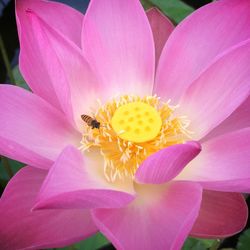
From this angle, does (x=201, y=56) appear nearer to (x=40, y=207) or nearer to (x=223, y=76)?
(x=223, y=76)

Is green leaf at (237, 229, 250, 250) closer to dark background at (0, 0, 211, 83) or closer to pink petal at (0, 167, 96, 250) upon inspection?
pink petal at (0, 167, 96, 250)

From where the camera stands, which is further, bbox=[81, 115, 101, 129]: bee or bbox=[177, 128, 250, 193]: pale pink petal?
bbox=[81, 115, 101, 129]: bee

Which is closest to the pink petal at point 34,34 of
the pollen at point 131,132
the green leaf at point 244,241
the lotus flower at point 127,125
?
the lotus flower at point 127,125

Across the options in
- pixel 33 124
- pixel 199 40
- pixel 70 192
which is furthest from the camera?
pixel 199 40

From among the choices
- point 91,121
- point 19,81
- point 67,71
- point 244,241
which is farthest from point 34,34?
point 244,241

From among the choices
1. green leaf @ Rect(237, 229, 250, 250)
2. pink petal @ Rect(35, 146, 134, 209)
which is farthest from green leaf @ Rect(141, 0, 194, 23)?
pink petal @ Rect(35, 146, 134, 209)

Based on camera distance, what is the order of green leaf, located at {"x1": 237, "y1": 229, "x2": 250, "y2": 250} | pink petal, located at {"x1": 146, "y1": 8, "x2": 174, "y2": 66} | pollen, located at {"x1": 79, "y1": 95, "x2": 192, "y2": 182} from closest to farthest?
pollen, located at {"x1": 79, "y1": 95, "x2": 192, "y2": 182}
pink petal, located at {"x1": 146, "y1": 8, "x2": 174, "y2": 66}
green leaf, located at {"x1": 237, "y1": 229, "x2": 250, "y2": 250}

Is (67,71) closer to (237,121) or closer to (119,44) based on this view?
(119,44)
